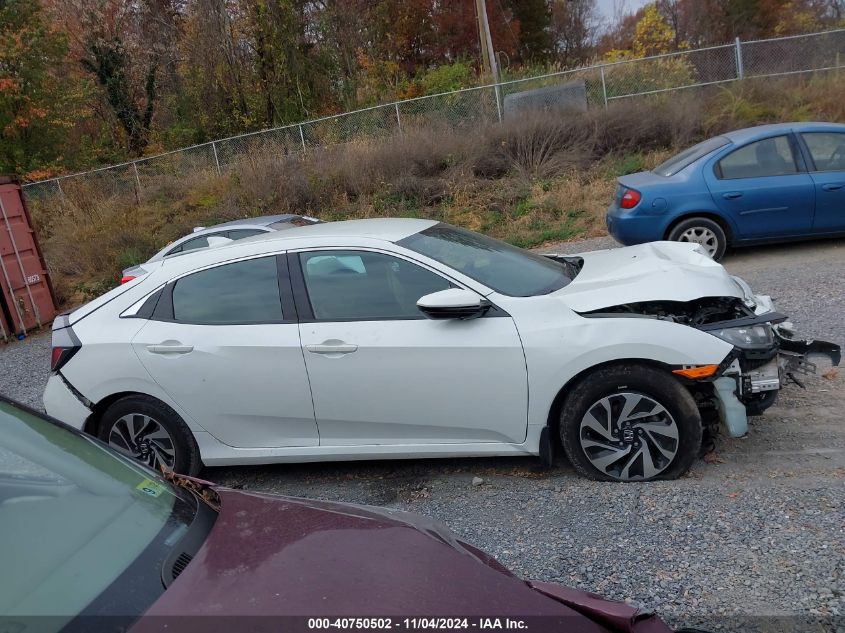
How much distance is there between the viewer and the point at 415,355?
13.7ft

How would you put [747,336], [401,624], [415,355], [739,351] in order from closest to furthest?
[401,624], [739,351], [747,336], [415,355]

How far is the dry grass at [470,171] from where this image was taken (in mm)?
14984

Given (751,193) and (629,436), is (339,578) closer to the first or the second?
(629,436)

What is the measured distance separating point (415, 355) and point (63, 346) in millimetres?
2472

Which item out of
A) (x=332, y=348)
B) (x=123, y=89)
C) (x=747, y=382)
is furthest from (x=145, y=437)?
(x=123, y=89)

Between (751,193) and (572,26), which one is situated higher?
(572,26)

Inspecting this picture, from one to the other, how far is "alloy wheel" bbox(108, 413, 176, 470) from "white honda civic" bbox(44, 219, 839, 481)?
0.04 feet

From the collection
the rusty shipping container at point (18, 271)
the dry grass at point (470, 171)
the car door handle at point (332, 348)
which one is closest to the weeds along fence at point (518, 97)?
the dry grass at point (470, 171)

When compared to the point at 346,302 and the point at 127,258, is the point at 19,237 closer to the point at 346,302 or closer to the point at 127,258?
the point at 127,258

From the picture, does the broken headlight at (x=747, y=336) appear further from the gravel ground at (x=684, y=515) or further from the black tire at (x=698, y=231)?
the black tire at (x=698, y=231)

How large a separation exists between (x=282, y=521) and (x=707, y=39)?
4479 centimetres

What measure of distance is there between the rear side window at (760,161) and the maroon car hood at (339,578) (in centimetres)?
823

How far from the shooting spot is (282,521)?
2.13 meters

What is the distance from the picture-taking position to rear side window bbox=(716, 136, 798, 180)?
8961mm
